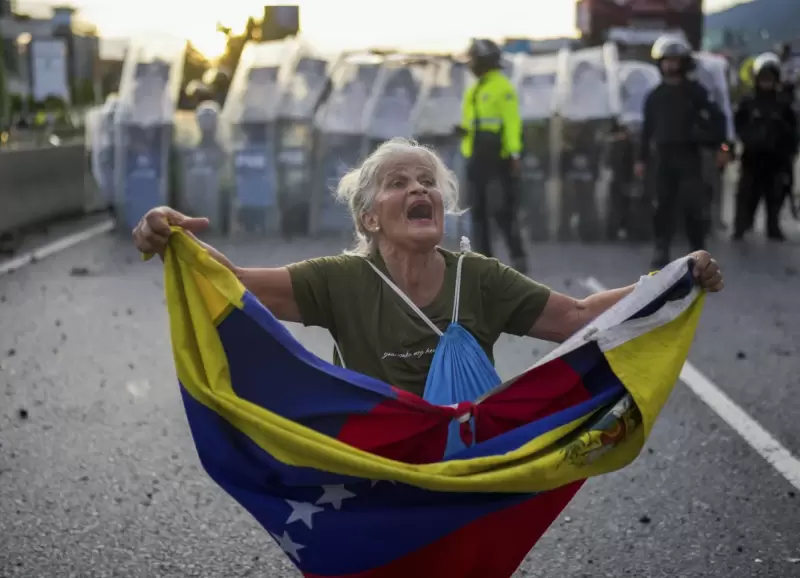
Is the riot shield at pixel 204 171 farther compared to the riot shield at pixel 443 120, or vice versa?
the riot shield at pixel 204 171

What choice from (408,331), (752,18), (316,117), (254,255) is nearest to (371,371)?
(408,331)

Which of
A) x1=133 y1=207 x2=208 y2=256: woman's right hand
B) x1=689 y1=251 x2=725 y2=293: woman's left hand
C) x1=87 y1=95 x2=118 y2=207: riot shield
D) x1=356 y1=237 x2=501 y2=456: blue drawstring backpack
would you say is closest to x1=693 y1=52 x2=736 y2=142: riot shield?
x1=87 y1=95 x2=118 y2=207: riot shield

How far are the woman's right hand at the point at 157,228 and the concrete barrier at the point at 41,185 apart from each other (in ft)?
44.4

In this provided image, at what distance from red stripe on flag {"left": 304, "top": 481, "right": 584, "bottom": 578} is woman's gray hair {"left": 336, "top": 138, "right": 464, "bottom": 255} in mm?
993

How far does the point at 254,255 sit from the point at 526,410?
37.6 feet

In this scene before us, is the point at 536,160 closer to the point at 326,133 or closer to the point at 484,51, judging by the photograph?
the point at 326,133

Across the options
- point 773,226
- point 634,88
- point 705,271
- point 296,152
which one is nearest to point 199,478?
point 705,271

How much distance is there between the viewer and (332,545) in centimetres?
326

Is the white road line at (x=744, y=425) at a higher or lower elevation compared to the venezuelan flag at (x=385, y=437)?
→ lower

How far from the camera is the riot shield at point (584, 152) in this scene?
53.9ft

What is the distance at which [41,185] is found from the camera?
733 inches

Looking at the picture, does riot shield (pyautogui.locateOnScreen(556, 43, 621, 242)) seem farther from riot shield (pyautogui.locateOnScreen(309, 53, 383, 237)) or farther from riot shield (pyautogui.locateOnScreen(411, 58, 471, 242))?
riot shield (pyautogui.locateOnScreen(309, 53, 383, 237))

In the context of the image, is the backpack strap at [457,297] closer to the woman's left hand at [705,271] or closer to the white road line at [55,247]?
the woman's left hand at [705,271]

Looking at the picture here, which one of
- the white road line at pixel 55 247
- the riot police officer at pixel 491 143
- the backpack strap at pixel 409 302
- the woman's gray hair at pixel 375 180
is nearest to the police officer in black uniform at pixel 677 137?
the riot police officer at pixel 491 143
